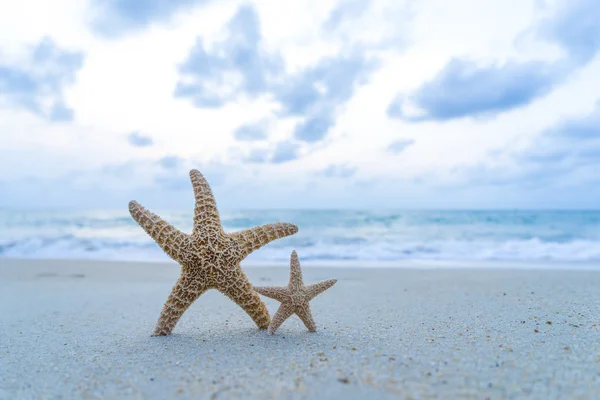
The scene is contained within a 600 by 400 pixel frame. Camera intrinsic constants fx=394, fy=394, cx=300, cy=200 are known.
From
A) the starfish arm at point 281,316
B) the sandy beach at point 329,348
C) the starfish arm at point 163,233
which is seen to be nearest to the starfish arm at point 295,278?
the starfish arm at point 281,316

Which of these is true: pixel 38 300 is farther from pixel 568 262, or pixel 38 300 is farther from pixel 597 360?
pixel 568 262

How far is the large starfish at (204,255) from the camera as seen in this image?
13.1ft

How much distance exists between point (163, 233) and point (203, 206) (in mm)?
489

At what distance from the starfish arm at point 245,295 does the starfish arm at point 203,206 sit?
551 mm

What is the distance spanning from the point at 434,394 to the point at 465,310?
2926 millimetres

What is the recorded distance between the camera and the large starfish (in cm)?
398

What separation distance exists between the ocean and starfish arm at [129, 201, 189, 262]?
8.39 m

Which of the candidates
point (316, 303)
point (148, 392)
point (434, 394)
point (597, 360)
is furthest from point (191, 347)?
point (597, 360)

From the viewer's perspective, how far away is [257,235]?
4.19m

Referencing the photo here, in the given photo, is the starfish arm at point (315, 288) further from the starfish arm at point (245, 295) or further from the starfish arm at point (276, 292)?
the starfish arm at point (245, 295)

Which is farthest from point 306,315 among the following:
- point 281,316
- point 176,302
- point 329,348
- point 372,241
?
point 372,241

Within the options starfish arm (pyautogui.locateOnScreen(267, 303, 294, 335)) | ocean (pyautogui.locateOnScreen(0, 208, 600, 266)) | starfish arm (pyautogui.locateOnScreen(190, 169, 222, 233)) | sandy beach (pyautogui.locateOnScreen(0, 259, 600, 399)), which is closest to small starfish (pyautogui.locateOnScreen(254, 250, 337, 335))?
starfish arm (pyautogui.locateOnScreen(267, 303, 294, 335))

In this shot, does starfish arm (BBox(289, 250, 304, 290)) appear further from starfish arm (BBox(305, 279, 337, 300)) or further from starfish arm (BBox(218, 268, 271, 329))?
starfish arm (BBox(218, 268, 271, 329))

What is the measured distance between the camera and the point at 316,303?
20.0 feet
